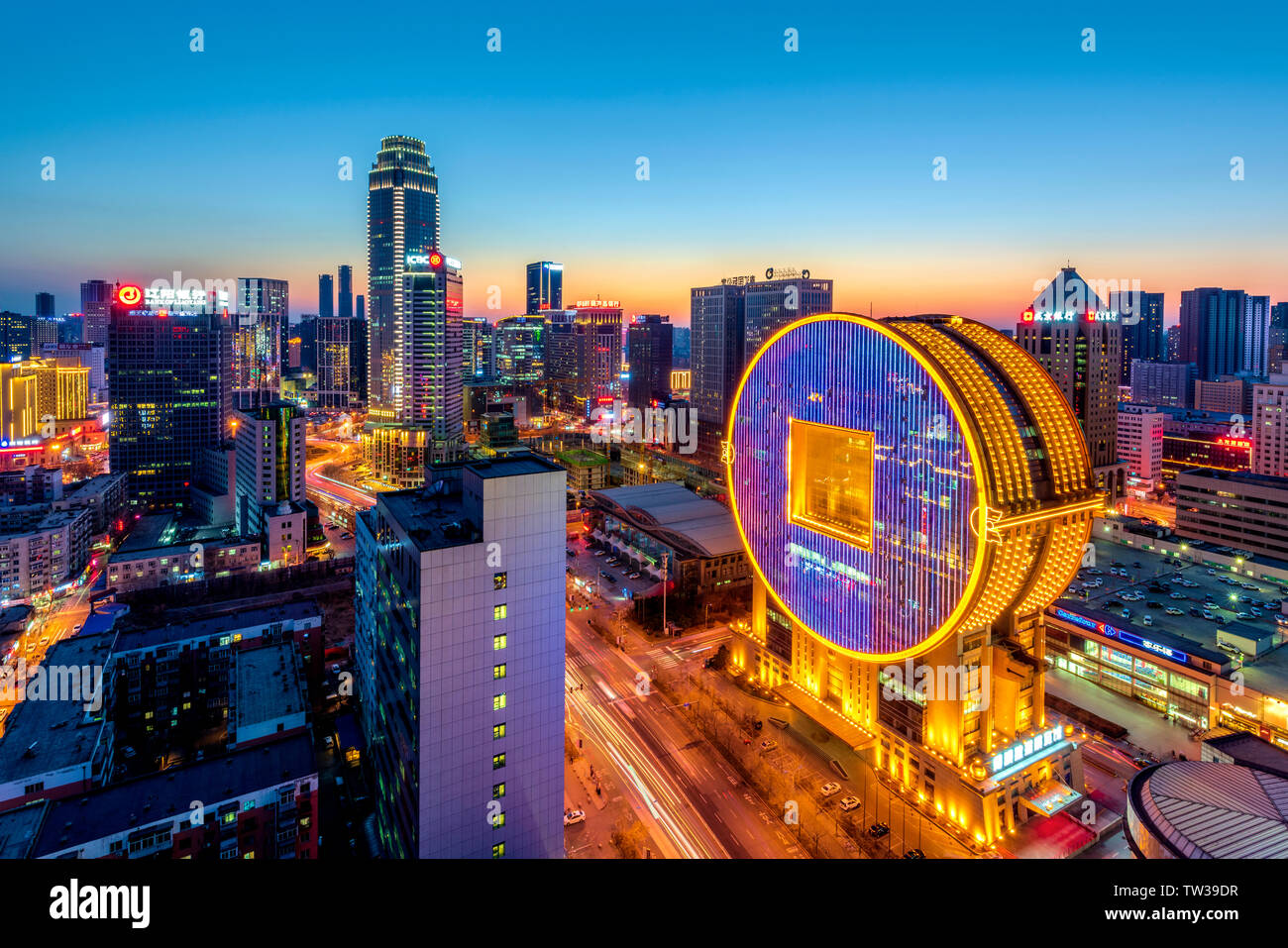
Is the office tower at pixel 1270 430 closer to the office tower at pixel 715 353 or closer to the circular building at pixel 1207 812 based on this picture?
the office tower at pixel 715 353

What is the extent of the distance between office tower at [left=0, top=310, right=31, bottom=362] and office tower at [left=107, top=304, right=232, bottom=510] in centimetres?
5613

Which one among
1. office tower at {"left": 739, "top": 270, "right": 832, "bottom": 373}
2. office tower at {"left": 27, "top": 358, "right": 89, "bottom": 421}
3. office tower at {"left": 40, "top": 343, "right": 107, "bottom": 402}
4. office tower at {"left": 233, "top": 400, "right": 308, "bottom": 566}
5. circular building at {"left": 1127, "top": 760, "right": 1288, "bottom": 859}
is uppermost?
office tower at {"left": 739, "top": 270, "right": 832, "bottom": 373}

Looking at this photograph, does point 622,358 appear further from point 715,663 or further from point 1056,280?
point 715,663

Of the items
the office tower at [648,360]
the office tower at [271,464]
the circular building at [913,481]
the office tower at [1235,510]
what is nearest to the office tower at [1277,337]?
the office tower at [1235,510]

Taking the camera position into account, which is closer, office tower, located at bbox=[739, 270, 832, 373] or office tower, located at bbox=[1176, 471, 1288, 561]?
office tower, located at bbox=[1176, 471, 1288, 561]

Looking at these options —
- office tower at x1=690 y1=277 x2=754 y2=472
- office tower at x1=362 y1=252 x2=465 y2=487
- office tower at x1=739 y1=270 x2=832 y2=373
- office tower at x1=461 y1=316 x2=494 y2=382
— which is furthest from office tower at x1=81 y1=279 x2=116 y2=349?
office tower at x1=739 y1=270 x2=832 y2=373

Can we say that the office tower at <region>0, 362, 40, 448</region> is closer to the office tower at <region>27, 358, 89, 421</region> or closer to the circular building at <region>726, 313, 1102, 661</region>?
the office tower at <region>27, 358, 89, 421</region>

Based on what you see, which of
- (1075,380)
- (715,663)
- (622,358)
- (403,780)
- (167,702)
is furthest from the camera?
(622,358)

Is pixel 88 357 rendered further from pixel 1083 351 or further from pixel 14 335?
pixel 1083 351

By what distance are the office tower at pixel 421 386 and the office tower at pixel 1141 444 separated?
71.7m

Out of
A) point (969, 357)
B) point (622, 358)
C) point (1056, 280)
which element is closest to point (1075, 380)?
point (1056, 280)

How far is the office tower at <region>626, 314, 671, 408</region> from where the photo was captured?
117 m
